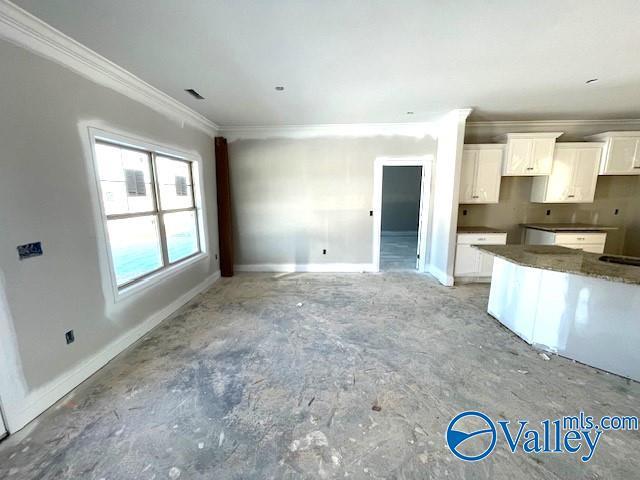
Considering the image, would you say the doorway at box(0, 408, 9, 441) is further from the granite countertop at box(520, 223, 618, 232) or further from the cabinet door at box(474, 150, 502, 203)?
the granite countertop at box(520, 223, 618, 232)

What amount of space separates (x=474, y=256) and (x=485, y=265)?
A: 0.24 metres

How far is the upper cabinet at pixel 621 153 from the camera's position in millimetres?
3811

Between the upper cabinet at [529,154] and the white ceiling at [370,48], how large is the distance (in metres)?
0.58

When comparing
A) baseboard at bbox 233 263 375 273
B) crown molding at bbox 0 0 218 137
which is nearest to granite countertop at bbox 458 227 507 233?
baseboard at bbox 233 263 375 273

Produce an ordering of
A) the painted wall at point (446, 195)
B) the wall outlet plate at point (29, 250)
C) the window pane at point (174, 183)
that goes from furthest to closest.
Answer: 1. the painted wall at point (446, 195)
2. the window pane at point (174, 183)
3. the wall outlet plate at point (29, 250)

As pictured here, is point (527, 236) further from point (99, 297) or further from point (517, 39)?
point (99, 297)

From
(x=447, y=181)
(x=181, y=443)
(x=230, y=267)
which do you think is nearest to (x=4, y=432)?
(x=181, y=443)

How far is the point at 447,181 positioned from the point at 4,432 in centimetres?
510

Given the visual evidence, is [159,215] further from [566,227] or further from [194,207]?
[566,227]

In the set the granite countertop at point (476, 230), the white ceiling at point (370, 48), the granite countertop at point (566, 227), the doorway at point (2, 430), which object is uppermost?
the white ceiling at point (370, 48)

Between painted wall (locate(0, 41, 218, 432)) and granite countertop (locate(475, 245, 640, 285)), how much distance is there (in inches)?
147

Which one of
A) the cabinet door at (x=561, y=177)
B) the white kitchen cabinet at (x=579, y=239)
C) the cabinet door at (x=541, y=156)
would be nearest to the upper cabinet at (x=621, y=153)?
the cabinet door at (x=561, y=177)

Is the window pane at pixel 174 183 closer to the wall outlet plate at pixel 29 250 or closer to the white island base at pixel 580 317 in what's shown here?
the wall outlet plate at pixel 29 250

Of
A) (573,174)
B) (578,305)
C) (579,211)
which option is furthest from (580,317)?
(579,211)
